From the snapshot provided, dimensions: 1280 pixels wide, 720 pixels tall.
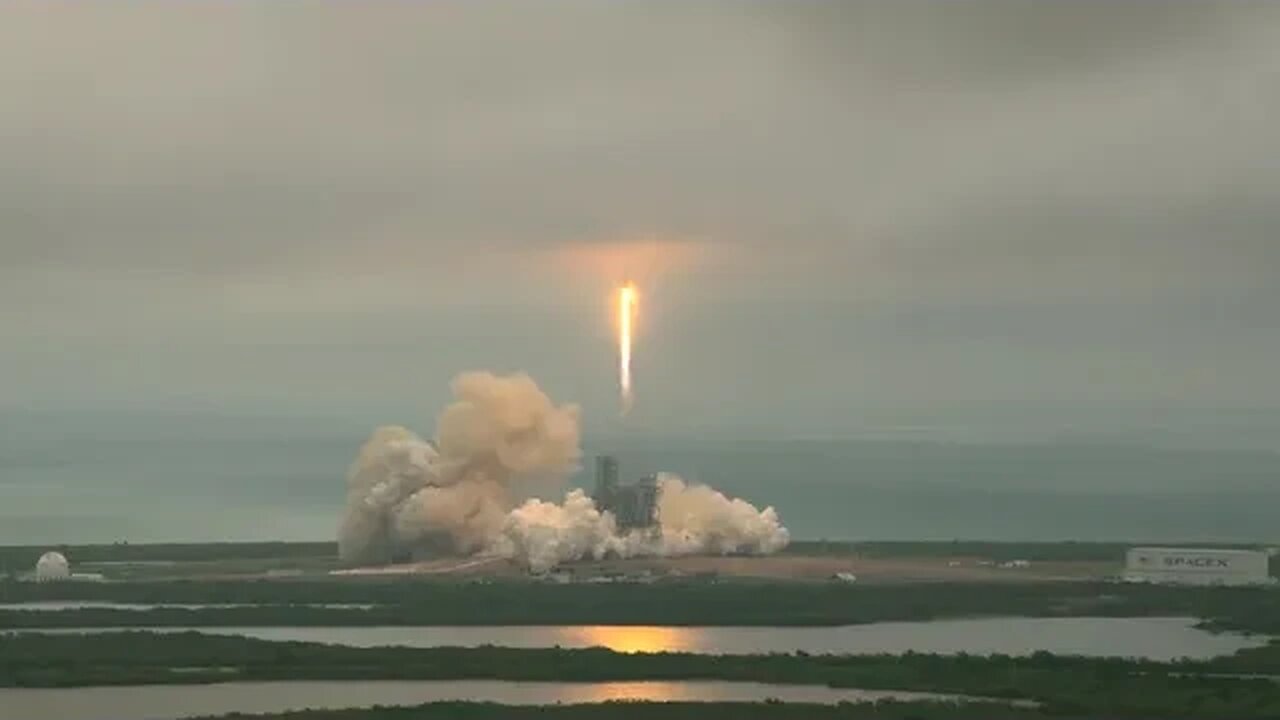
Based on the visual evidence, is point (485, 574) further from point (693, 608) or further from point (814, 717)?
point (814, 717)

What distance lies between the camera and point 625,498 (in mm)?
122688

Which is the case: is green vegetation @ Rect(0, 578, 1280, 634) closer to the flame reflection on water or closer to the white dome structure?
the flame reflection on water

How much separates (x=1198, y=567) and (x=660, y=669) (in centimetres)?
5357

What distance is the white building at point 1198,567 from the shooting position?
117 metres

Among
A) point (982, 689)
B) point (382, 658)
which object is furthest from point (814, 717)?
point (382, 658)

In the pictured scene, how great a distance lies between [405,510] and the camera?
117500mm

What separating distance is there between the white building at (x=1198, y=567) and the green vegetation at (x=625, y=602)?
5.55 meters

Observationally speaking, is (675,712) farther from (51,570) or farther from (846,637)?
(51,570)

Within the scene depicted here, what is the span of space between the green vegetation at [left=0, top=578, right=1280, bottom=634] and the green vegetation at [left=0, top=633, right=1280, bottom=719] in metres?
12.6

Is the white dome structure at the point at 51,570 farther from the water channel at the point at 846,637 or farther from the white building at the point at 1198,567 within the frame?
the white building at the point at 1198,567

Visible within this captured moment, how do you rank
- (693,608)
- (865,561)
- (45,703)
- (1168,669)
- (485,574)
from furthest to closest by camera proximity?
(865,561) → (485,574) → (693,608) → (1168,669) → (45,703)

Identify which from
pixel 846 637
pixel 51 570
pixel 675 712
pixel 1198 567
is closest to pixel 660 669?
pixel 675 712

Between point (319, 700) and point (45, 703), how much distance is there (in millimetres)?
8098

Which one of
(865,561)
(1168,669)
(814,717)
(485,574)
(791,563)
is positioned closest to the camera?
(814,717)
